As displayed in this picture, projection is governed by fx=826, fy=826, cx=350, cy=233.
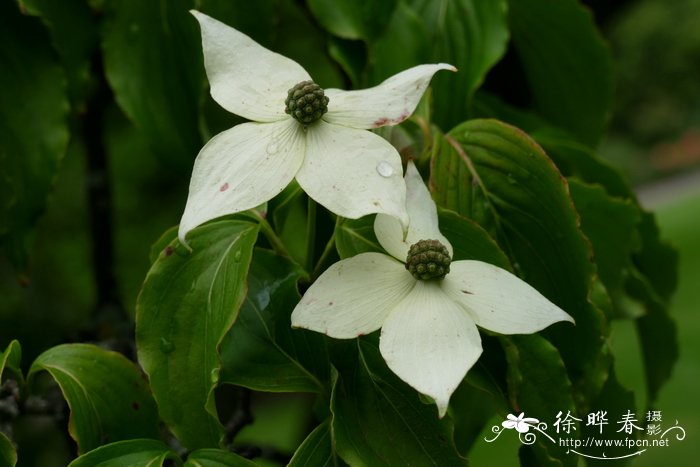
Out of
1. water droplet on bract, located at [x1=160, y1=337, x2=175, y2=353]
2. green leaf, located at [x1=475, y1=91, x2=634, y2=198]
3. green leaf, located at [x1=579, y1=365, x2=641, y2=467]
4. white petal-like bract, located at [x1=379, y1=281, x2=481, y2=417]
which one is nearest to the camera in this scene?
white petal-like bract, located at [x1=379, y1=281, x2=481, y2=417]

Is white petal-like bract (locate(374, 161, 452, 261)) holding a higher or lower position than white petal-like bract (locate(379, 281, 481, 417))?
higher

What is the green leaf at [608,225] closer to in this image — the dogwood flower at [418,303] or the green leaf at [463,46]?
the green leaf at [463,46]

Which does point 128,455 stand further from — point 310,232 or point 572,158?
point 572,158

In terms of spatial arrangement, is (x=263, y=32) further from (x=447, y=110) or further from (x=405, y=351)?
(x=405, y=351)

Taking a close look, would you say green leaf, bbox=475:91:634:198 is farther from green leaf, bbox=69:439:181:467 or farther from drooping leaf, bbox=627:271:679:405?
green leaf, bbox=69:439:181:467

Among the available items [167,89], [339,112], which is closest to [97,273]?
[167,89]

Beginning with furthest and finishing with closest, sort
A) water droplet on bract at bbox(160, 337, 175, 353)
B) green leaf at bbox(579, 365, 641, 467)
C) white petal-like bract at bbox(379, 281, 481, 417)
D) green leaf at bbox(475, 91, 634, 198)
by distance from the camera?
green leaf at bbox(475, 91, 634, 198), green leaf at bbox(579, 365, 641, 467), water droplet on bract at bbox(160, 337, 175, 353), white petal-like bract at bbox(379, 281, 481, 417)

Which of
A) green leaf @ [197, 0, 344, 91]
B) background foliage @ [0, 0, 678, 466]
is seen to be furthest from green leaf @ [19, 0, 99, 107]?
green leaf @ [197, 0, 344, 91]

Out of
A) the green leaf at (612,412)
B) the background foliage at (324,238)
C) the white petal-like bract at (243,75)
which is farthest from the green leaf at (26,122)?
the green leaf at (612,412)
